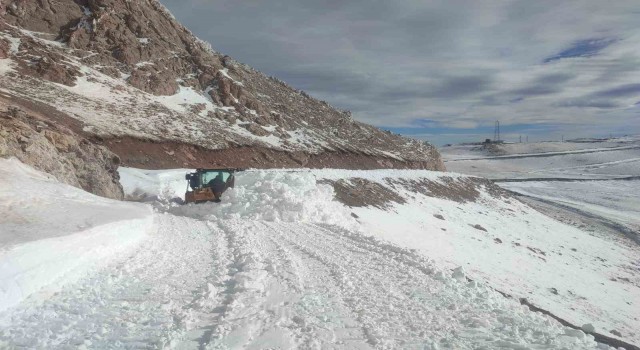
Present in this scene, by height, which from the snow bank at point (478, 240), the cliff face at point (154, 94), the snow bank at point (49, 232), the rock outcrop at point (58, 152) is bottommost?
the snow bank at point (478, 240)

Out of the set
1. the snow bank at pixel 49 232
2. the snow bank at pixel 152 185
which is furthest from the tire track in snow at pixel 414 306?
the snow bank at pixel 152 185

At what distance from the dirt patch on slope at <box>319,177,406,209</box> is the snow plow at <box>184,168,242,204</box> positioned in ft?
24.2

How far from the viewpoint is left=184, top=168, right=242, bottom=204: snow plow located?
1764 centimetres

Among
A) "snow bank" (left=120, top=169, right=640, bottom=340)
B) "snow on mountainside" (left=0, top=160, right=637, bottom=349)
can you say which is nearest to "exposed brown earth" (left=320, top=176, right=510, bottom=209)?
"snow bank" (left=120, top=169, right=640, bottom=340)

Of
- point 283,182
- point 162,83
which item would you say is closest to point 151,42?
point 162,83

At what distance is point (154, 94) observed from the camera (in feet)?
149

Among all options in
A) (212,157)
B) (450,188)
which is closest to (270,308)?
(212,157)

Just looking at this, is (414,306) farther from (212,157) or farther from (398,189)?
(212,157)

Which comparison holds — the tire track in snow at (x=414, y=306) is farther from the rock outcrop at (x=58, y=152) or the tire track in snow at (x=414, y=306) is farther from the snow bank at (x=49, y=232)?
the rock outcrop at (x=58, y=152)

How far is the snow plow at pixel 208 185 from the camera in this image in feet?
57.9

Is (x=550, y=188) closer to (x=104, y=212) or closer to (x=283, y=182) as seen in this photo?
(x=283, y=182)

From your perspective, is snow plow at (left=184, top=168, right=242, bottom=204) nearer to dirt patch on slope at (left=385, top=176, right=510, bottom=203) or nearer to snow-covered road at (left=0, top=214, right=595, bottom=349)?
snow-covered road at (left=0, top=214, right=595, bottom=349)

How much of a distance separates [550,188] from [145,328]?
83.9m

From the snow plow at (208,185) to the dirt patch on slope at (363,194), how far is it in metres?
7.38
